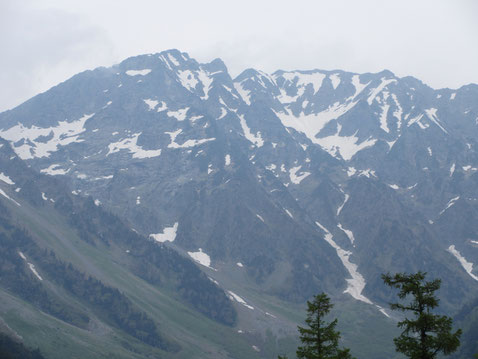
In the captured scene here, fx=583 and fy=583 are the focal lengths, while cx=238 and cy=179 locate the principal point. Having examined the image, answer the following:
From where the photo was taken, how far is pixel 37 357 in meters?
197

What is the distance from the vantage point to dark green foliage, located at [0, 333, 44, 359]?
181 meters

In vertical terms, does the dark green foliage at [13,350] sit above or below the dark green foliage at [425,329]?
below

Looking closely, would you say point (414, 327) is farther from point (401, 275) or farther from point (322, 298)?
point (322, 298)

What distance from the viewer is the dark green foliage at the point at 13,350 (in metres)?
181

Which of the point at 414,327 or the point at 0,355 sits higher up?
the point at 414,327

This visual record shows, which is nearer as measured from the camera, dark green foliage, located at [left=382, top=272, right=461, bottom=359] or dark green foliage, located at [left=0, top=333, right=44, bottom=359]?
dark green foliage, located at [left=382, top=272, right=461, bottom=359]

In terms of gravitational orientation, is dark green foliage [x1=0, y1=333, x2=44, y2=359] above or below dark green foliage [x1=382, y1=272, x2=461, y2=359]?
below

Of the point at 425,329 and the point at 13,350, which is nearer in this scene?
the point at 425,329

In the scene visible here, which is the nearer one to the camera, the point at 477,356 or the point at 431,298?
the point at 477,356

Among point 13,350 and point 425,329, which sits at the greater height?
point 425,329

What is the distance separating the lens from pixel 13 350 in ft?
624

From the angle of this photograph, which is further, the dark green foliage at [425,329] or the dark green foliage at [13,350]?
the dark green foliage at [13,350]

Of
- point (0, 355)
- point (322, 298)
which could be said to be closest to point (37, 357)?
point (0, 355)

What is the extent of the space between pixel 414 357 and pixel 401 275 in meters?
5.36
